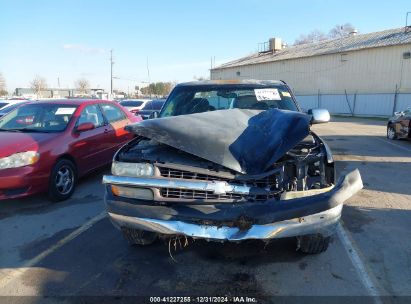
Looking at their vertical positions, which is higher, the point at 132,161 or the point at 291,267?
the point at 132,161

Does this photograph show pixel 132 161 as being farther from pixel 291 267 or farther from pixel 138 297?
pixel 291 267

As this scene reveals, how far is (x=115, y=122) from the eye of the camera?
782 cm

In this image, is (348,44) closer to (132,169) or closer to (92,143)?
(92,143)

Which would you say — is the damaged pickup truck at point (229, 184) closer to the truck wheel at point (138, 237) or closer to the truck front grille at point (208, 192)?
the truck front grille at point (208, 192)

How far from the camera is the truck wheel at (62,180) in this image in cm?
567

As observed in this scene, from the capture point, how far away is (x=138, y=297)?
3.15m

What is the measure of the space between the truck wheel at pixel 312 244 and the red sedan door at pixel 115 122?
4.81 meters

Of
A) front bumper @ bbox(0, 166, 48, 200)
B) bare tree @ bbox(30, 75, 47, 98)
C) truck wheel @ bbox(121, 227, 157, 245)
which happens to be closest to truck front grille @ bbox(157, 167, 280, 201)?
truck wheel @ bbox(121, 227, 157, 245)

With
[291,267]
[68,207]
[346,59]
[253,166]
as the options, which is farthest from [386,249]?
[346,59]

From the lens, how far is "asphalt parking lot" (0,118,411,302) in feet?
10.7

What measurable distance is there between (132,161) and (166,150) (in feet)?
1.08

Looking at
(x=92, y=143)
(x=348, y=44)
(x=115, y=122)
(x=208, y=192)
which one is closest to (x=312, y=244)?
(x=208, y=192)

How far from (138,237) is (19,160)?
244cm

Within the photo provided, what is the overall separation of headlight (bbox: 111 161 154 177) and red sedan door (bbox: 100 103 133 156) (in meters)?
4.13
